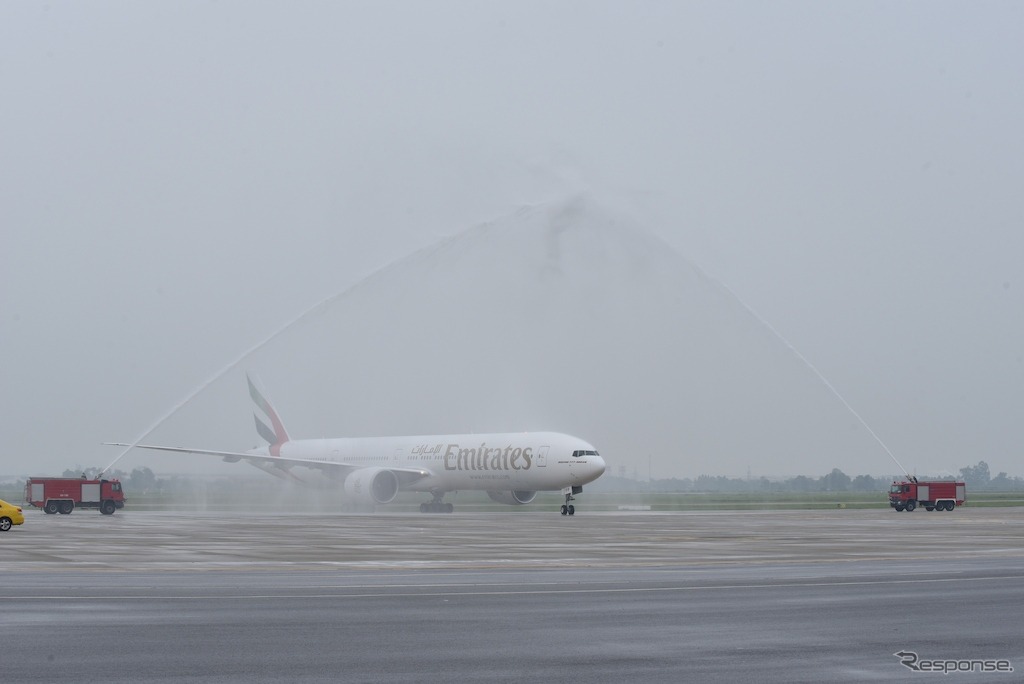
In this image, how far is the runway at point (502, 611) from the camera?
44.7ft

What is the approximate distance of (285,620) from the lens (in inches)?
698

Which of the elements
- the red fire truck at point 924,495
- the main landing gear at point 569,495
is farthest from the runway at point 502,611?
the red fire truck at point 924,495

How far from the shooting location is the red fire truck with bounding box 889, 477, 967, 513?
7906 centimetres

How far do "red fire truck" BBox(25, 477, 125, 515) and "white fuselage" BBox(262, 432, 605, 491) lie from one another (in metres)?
17.4

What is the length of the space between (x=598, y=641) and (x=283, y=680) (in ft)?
15.3

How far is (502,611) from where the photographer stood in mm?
19047

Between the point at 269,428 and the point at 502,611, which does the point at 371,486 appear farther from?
the point at 502,611

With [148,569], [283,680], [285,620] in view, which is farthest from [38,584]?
[283,680]

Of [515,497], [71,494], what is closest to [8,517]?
[71,494]

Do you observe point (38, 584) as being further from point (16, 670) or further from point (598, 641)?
point (598, 641)

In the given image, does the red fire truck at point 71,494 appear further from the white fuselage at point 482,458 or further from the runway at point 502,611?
the runway at point 502,611

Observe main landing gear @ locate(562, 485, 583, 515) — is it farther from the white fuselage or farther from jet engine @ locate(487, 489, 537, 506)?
jet engine @ locate(487, 489, 537, 506)

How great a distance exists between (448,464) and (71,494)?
22.8 metres

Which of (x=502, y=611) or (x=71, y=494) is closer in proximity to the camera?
(x=502, y=611)
